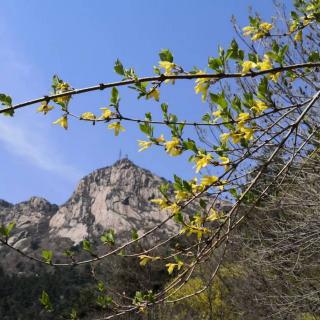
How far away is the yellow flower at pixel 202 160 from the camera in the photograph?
7.16 ft

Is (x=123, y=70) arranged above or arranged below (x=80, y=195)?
below

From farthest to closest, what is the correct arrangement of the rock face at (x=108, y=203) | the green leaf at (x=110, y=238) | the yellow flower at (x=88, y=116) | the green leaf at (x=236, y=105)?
the rock face at (x=108, y=203) < the green leaf at (x=110, y=238) < the yellow flower at (x=88, y=116) < the green leaf at (x=236, y=105)

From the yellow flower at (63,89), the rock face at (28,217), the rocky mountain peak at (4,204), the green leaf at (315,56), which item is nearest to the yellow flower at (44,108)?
the yellow flower at (63,89)

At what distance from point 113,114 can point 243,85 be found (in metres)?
5.02

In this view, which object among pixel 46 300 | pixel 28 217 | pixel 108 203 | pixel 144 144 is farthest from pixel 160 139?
pixel 28 217

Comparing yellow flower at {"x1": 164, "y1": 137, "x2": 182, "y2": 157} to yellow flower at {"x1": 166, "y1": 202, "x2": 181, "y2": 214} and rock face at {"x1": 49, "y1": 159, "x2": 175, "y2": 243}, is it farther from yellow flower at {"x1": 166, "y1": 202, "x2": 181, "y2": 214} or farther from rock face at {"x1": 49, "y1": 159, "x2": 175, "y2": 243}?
rock face at {"x1": 49, "y1": 159, "x2": 175, "y2": 243}

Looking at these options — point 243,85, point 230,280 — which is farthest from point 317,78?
point 230,280

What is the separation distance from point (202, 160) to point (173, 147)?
186mm

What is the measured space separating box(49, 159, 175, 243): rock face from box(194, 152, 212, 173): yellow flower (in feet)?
264

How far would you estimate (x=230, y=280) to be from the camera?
12.1 meters

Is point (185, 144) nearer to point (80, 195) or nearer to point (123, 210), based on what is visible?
point (123, 210)

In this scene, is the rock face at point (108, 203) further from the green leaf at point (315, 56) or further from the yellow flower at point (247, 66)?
the yellow flower at point (247, 66)

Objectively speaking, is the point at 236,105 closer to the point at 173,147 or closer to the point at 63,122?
the point at 173,147

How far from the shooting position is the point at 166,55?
2.02 meters
